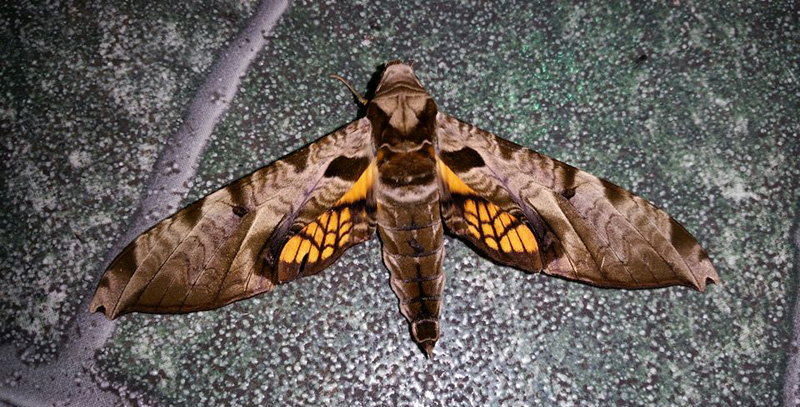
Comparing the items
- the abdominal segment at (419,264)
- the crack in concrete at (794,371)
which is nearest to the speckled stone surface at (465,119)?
the crack in concrete at (794,371)

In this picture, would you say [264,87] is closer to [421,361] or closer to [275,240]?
[275,240]

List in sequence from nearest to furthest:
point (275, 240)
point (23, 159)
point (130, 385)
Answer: point (275, 240) → point (130, 385) → point (23, 159)

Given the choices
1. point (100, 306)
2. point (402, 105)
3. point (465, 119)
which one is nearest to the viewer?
point (100, 306)

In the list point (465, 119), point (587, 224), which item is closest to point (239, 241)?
point (465, 119)

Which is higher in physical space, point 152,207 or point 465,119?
point 465,119

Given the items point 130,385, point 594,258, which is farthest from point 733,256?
point 130,385

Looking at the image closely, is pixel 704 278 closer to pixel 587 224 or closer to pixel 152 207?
pixel 587 224
